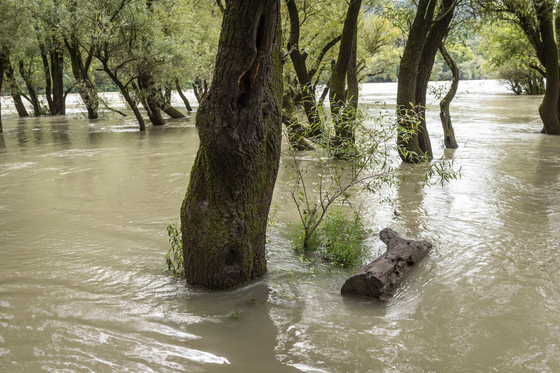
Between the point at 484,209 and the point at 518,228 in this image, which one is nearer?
the point at 518,228

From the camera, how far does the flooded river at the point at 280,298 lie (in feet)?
9.92

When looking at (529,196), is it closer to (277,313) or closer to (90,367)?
(277,313)

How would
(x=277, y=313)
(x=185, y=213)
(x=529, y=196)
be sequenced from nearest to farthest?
(x=277, y=313)
(x=185, y=213)
(x=529, y=196)

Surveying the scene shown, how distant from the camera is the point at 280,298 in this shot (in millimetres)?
3980

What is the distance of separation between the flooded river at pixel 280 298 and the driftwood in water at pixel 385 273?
119 millimetres

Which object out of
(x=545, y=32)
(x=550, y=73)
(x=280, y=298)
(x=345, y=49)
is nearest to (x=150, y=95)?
(x=345, y=49)

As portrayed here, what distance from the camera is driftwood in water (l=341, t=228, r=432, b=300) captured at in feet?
13.1

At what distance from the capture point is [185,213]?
404cm

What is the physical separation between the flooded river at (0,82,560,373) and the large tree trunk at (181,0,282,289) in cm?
39

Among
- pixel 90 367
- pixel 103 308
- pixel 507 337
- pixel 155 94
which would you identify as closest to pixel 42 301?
pixel 103 308

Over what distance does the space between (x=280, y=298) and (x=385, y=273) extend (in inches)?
42.6

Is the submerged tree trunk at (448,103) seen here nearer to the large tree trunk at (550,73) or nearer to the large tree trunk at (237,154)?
the large tree trunk at (550,73)

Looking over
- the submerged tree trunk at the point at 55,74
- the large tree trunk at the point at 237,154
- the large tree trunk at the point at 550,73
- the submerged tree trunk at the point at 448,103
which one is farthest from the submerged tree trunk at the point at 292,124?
the submerged tree trunk at the point at 55,74

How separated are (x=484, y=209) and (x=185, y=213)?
5.24 m
